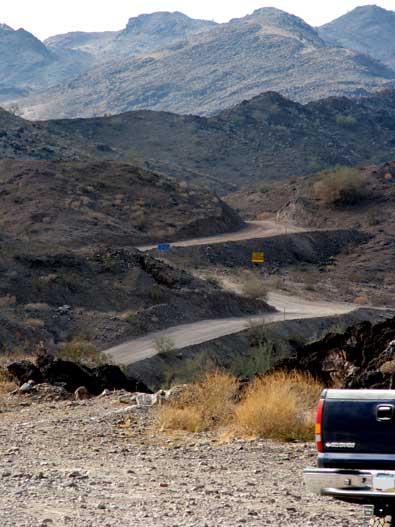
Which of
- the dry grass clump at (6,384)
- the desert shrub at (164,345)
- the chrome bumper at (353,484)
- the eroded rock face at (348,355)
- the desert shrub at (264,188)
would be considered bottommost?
the desert shrub at (164,345)

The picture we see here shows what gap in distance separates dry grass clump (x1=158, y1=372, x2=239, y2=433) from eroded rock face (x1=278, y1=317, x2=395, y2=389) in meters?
1.35

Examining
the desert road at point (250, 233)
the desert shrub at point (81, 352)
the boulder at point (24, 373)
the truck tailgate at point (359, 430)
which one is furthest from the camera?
the desert road at point (250, 233)

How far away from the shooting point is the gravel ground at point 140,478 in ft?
29.6

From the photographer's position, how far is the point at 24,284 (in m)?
48.4

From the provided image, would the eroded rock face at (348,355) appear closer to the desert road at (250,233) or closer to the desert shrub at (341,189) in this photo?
the desert road at (250,233)

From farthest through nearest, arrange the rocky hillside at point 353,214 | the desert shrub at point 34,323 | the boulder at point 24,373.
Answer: the rocky hillside at point 353,214 < the desert shrub at point 34,323 < the boulder at point 24,373

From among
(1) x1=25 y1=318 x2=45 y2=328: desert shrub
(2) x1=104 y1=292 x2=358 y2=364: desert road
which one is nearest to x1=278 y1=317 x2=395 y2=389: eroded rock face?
(2) x1=104 y1=292 x2=358 y2=364: desert road

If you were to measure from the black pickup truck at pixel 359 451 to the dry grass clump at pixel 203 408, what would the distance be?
5566 mm

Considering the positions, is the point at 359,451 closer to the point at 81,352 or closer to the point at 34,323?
the point at 81,352

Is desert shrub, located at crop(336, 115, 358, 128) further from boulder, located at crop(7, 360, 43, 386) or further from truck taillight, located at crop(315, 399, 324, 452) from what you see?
truck taillight, located at crop(315, 399, 324, 452)

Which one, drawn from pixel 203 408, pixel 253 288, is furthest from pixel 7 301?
pixel 203 408

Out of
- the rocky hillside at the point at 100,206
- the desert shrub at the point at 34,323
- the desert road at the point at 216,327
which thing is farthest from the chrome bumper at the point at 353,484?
the rocky hillside at the point at 100,206

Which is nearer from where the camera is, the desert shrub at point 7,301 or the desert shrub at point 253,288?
the desert shrub at point 7,301

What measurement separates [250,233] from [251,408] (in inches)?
2539
